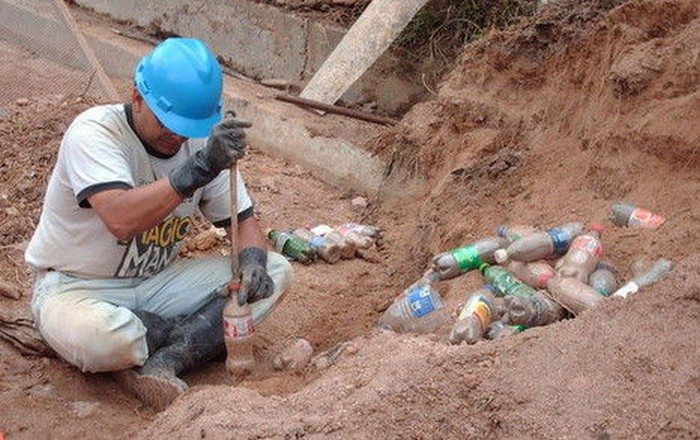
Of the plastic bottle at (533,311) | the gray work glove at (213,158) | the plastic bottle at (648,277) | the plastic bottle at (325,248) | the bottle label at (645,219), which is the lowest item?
the plastic bottle at (325,248)

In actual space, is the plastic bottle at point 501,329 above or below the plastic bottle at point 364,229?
above

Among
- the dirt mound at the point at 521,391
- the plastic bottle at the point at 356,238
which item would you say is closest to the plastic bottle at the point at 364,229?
the plastic bottle at the point at 356,238

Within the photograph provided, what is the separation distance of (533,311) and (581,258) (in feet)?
1.71

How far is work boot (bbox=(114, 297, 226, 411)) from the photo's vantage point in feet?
15.3

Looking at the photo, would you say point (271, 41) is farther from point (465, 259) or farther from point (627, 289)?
point (627, 289)

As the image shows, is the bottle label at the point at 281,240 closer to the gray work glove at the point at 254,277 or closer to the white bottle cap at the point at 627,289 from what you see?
the gray work glove at the point at 254,277

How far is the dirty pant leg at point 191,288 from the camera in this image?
16.5 ft

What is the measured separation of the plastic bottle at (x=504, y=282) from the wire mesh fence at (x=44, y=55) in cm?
406

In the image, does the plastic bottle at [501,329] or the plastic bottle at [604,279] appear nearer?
the plastic bottle at [501,329]

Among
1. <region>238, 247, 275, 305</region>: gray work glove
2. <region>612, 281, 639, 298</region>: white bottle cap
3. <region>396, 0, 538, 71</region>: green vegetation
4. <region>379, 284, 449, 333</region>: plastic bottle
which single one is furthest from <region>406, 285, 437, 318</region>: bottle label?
<region>396, 0, 538, 71</region>: green vegetation

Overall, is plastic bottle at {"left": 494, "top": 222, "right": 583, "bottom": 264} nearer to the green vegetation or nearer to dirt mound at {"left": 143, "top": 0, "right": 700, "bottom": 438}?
Answer: dirt mound at {"left": 143, "top": 0, "right": 700, "bottom": 438}

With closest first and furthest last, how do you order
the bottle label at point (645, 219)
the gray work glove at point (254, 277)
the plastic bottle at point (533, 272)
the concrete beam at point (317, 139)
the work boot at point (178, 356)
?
1. the work boot at point (178, 356)
2. the gray work glove at point (254, 277)
3. the plastic bottle at point (533, 272)
4. the bottle label at point (645, 219)
5. the concrete beam at point (317, 139)

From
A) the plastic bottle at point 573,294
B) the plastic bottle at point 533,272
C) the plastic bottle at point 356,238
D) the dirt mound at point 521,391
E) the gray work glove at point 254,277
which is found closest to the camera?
the dirt mound at point 521,391

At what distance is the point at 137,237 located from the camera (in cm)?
479
